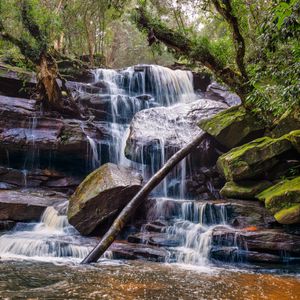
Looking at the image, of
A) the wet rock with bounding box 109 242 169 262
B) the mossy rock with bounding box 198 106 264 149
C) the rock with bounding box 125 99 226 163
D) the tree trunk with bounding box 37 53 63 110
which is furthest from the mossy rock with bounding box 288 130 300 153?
the tree trunk with bounding box 37 53 63 110

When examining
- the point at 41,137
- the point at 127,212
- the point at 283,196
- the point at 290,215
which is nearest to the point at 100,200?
the point at 127,212

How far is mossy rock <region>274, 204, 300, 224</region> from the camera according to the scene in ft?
23.6

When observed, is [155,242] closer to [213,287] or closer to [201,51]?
[213,287]

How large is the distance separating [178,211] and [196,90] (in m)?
10.5

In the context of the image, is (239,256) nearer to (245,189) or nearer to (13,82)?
(245,189)

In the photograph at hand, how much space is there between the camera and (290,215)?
721 centimetres

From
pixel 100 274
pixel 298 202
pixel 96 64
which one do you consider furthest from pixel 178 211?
pixel 96 64

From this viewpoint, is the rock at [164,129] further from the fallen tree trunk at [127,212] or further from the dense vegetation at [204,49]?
the dense vegetation at [204,49]

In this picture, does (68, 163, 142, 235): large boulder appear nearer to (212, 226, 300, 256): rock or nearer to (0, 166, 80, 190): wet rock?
(212, 226, 300, 256): rock

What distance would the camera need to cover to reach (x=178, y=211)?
9.32 meters

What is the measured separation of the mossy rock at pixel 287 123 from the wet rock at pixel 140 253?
16.3 ft

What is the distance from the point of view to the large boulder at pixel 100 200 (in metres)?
8.64

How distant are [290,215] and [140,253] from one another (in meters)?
3.34

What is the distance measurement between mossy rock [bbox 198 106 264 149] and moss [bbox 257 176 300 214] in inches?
98.6
